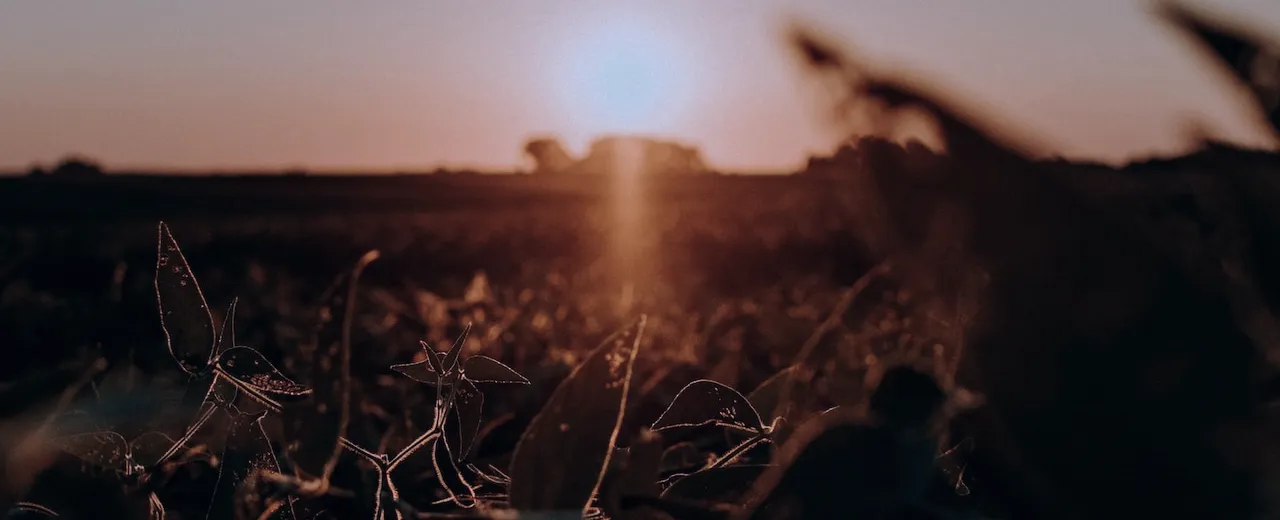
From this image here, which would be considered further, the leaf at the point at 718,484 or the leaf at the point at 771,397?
the leaf at the point at 771,397

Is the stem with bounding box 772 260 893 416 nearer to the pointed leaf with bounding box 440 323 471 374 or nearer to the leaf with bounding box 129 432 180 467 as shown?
the pointed leaf with bounding box 440 323 471 374

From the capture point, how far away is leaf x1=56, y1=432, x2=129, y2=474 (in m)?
0.41

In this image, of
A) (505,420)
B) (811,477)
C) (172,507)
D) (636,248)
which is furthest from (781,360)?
(636,248)

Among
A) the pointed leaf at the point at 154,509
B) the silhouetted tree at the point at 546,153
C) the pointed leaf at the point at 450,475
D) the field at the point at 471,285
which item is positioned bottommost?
the field at the point at 471,285

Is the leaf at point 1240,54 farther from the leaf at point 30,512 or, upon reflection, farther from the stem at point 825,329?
the leaf at point 30,512

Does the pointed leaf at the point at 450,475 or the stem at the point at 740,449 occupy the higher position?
the stem at the point at 740,449

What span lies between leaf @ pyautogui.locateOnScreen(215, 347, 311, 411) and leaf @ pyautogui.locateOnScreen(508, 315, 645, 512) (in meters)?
0.10

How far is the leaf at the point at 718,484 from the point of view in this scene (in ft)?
1.01

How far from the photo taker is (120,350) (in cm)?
68

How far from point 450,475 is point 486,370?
0.12 ft

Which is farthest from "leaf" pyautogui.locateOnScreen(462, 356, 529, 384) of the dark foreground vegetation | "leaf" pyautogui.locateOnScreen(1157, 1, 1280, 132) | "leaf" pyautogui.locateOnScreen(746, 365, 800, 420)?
"leaf" pyautogui.locateOnScreen(1157, 1, 1280, 132)

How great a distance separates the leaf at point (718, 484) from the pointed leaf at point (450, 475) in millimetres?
63

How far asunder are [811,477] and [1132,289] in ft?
0.22

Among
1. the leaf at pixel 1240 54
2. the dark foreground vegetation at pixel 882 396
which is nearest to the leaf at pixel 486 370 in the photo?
the dark foreground vegetation at pixel 882 396
